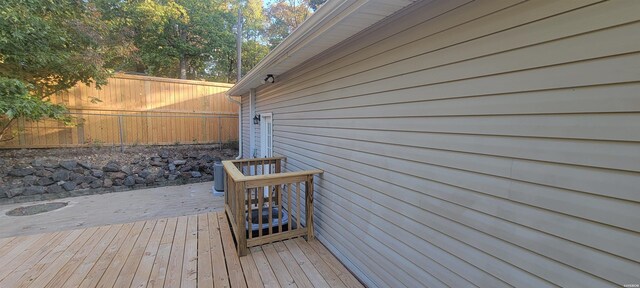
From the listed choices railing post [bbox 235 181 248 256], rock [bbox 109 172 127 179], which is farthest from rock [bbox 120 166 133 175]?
railing post [bbox 235 181 248 256]

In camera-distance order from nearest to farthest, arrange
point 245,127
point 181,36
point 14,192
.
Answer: point 14,192 → point 245,127 → point 181,36

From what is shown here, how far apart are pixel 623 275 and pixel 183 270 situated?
122 inches

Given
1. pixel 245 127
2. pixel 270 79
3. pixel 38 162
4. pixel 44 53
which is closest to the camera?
pixel 270 79

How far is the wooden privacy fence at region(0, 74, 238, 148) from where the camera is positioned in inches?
294

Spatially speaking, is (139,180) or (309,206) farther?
(139,180)

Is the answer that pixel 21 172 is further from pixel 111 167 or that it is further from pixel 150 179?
pixel 150 179

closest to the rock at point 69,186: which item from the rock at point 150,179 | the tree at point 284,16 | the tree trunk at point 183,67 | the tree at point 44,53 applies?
the rock at point 150,179

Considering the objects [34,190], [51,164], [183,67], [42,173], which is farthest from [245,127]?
[183,67]

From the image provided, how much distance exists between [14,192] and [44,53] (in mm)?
3360

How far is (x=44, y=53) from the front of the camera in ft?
19.7

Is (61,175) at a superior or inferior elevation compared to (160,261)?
superior

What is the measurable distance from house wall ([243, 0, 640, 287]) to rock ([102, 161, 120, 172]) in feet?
25.9

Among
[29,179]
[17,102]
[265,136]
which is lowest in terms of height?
[29,179]

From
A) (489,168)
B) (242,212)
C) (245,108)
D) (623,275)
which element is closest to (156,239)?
(242,212)
